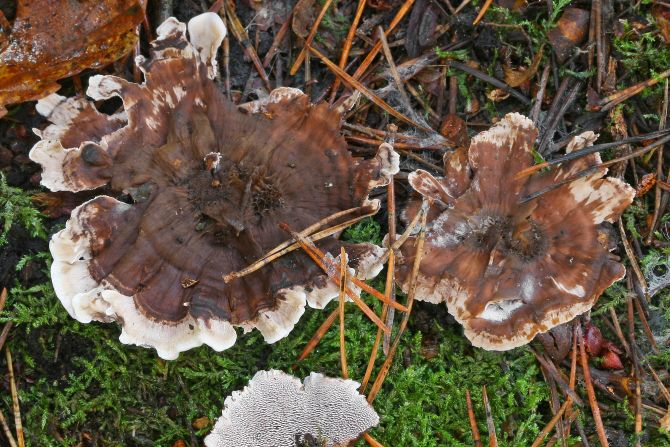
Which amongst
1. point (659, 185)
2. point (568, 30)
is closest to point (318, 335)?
point (659, 185)

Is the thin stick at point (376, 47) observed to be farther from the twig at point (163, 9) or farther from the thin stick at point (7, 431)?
the thin stick at point (7, 431)

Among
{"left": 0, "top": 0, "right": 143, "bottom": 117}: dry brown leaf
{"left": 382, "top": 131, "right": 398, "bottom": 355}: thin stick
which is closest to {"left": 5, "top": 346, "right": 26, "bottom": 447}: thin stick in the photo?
{"left": 0, "top": 0, "right": 143, "bottom": 117}: dry brown leaf

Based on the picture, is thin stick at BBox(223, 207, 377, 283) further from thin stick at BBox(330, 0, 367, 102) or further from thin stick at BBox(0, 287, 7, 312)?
thin stick at BBox(0, 287, 7, 312)

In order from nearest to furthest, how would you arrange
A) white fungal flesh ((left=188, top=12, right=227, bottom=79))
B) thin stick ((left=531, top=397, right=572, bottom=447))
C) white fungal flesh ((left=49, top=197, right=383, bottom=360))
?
white fungal flesh ((left=49, top=197, right=383, bottom=360)) → white fungal flesh ((left=188, top=12, right=227, bottom=79)) → thin stick ((left=531, top=397, right=572, bottom=447))

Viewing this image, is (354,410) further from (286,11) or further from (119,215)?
(286,11)

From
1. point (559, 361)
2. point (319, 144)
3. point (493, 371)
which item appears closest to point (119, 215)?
point (319, 144)

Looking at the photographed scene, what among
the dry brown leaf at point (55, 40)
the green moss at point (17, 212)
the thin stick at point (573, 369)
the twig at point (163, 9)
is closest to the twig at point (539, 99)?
the thin stick at point (573, 369)
